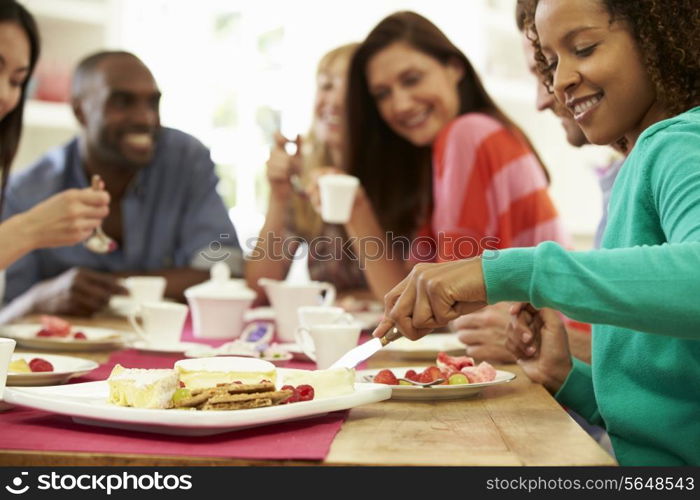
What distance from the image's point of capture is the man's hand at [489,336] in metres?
1.33

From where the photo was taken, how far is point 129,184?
2760mm

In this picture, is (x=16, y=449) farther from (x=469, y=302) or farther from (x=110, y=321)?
(x=110, y=321)

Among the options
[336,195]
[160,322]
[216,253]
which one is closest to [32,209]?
[160,322]

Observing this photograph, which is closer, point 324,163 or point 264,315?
point 264,315

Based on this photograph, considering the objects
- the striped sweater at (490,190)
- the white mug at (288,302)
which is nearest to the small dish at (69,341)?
the white mug at (288,302)

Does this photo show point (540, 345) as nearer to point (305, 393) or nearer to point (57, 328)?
point (305, 393)

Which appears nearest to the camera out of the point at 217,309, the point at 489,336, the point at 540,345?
the point at 540,345

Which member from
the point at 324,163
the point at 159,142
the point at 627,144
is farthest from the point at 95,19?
the point at 627,144

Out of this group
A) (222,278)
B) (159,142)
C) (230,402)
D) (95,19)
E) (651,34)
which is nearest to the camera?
(230,402)

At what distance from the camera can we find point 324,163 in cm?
266

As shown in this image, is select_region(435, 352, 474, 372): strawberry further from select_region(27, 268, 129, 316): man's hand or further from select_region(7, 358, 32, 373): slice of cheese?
select_region(27, 268, 129, 316): man's hand

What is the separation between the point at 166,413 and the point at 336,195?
3.80 ft

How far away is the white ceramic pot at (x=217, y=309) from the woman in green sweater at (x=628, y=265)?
2.12ft
